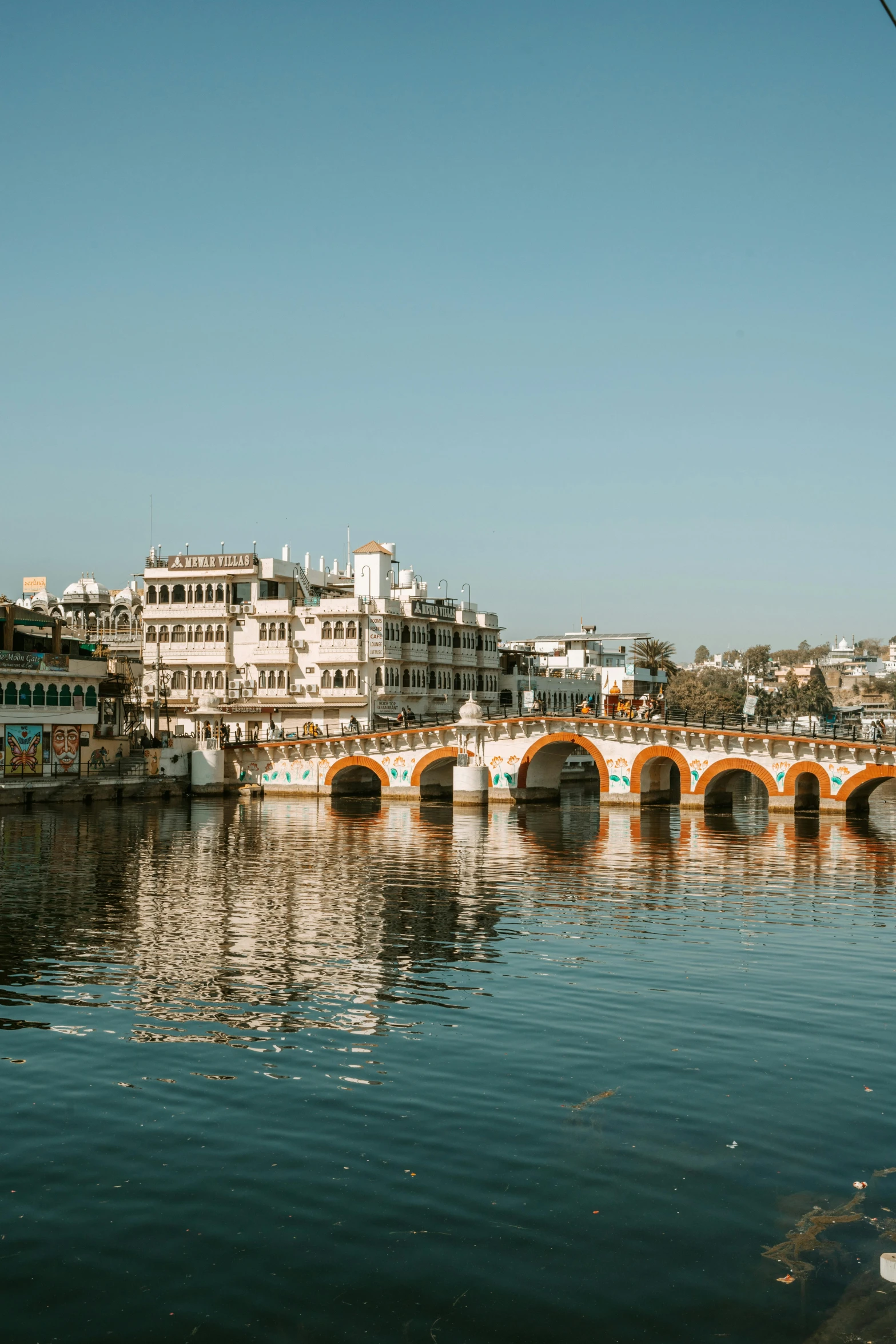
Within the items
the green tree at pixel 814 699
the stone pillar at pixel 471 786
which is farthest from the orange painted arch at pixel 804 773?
the green tree at pixel 814 699

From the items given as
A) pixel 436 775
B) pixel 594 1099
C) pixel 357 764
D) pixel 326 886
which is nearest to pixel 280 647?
pixel 357 764

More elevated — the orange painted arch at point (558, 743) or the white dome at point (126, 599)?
the white dome at point (126, 599)

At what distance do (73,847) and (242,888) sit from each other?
15259 millimetres

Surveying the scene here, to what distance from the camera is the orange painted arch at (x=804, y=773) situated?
68.9 metres

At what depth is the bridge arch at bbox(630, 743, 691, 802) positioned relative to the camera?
74.2 metres

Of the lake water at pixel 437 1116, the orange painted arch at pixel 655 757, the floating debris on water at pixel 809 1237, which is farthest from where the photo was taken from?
the orange painted arch at pixel 655 757

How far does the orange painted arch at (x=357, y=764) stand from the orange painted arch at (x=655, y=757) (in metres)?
18.1

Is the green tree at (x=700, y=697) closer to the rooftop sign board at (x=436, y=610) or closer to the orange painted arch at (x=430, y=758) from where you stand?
the rooftop sign board at (x=436, y=610)

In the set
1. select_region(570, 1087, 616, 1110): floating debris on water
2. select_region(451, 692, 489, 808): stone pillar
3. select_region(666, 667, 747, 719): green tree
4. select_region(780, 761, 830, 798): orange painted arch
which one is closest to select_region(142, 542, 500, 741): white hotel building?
select_region(451, 692, 489, 808): stone pillar

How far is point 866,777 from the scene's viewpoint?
67.0 metres

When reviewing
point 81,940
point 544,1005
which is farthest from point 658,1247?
point 81,940

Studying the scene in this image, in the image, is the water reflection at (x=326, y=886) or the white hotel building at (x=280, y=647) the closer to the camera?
the water reflection at (x=326, y=886)

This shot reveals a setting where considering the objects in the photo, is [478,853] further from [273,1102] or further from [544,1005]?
[273,1102]

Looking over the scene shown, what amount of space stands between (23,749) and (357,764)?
73.4 feet
